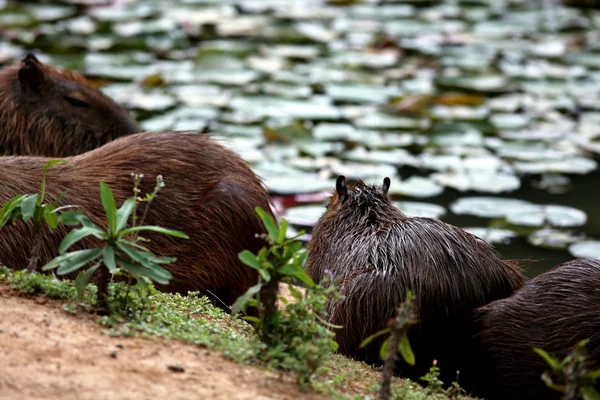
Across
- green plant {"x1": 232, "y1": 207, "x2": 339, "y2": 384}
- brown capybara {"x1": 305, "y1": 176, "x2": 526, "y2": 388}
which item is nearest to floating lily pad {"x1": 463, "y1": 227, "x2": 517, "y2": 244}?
brown capybara {"x1": 305, "y1": 176, "x2": 526, "y2": 388}

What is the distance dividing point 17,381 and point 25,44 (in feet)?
24.5

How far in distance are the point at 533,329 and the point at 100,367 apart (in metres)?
1.73

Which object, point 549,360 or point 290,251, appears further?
point 290,251

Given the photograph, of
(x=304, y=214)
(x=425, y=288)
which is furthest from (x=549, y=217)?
(x=425, y=288)

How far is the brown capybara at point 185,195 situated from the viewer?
13.2ft

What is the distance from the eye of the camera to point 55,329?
2846 mm

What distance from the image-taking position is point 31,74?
555cm

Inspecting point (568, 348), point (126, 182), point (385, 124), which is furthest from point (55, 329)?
point (385, 124)

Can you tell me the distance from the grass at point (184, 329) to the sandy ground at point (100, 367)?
48mm

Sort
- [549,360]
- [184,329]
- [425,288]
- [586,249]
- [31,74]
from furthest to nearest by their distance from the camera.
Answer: [586,249]
[31,74]
[425,288]
[184,329]
[549,360]

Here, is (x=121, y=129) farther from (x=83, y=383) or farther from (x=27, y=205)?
(x=83, y=383)

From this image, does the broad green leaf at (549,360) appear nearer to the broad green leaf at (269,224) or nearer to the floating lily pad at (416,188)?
the broad green leaf at (269,224)

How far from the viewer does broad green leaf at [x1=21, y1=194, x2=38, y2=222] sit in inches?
125

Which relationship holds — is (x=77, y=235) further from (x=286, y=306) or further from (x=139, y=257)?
(x=286, y=306)
